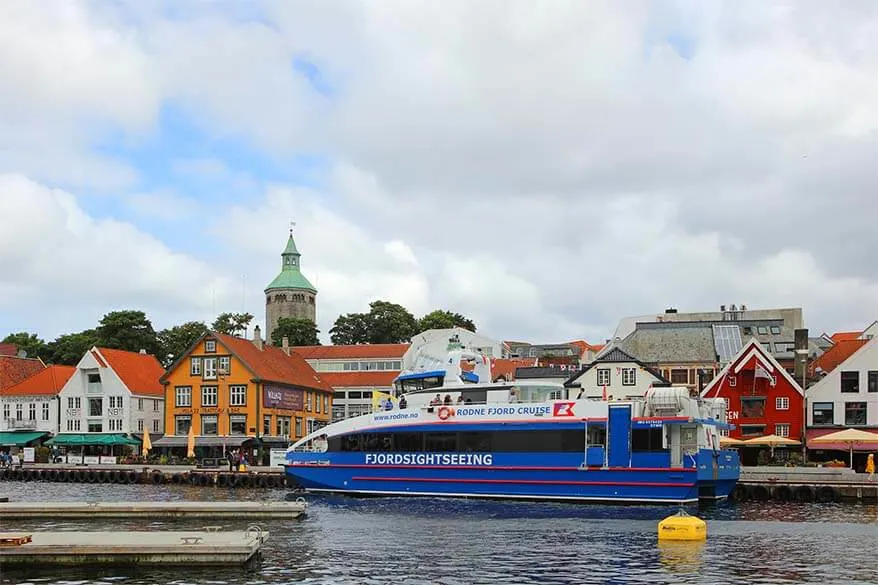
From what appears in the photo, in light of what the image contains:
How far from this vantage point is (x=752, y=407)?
62.6m

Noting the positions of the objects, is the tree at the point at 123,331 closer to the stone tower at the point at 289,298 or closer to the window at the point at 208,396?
the window at the point at 208,396

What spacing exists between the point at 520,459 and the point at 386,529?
10.4m

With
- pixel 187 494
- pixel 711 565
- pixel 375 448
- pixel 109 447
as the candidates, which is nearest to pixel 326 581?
pixel 711 565

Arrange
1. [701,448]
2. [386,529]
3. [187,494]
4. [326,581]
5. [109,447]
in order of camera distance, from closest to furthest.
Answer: [326,581] < [386,529] < [701,448] < [187,494] < [109,447]

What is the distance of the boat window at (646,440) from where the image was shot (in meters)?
38.7

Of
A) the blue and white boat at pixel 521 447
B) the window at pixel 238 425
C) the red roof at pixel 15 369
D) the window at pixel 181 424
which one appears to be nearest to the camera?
the blue and white boat at pixel 521 447

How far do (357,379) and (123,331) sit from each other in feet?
81.8

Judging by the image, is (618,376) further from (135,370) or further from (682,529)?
(135,370)

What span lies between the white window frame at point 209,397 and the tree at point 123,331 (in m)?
29.0

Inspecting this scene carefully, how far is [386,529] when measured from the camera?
31.7 meters

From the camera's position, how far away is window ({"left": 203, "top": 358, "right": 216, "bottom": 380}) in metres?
78.9

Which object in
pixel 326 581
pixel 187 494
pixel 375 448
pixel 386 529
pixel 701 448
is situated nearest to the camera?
pixel 326 581

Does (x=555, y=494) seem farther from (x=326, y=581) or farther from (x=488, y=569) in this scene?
(x=326, y=581)

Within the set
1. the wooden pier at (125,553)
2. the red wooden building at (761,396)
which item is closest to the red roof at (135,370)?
the red wooden building at (761,396)
